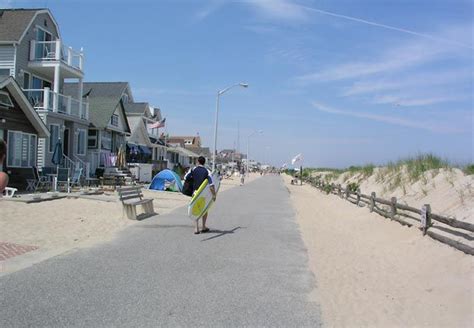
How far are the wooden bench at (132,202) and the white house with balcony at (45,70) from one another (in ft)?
41.0

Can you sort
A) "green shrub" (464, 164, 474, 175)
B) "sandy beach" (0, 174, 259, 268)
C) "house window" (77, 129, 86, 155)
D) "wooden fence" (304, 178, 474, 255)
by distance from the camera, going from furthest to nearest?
1. "house window" (77, 129, 86, 155)
2. "green shrub" (464, 164, 474, 175)
3. "sandy beach" (0, 174, 259, 268)
4. "wooden fence" (304, 178, 474, 255)

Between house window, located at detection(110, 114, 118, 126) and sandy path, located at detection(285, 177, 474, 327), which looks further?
house window, located at detection(110, 114, 118, 126)

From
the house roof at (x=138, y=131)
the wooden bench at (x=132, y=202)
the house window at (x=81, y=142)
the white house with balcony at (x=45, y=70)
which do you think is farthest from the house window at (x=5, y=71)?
the house roof at (x=138, y=131)

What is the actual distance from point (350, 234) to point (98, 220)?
6.97 metres

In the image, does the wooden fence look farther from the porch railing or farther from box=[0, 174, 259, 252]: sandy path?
the porch railing

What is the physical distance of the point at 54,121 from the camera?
27375 millimetres

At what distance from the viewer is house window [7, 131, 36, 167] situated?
70.9 ft

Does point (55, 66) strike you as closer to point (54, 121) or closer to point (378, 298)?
point (54, 121)

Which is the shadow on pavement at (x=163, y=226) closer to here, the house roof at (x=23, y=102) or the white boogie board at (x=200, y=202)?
the white boogie board at (x=200, y=202)

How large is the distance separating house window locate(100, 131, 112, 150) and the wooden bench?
19.9 meters

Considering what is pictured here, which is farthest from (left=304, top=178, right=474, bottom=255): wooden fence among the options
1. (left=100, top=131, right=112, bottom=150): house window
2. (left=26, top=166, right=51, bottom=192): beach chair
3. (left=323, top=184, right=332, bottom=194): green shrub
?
(left=100, top=131, right=112, bottom=150): house window

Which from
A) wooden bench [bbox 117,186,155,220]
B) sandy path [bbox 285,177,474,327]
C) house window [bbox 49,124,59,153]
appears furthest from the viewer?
house window [bbox 49,124,59,153]

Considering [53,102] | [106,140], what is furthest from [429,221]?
[106,140]

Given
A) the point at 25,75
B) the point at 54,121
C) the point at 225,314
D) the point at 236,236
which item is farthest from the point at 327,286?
the point at 25,75
